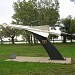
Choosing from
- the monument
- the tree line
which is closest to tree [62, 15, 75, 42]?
the tree line

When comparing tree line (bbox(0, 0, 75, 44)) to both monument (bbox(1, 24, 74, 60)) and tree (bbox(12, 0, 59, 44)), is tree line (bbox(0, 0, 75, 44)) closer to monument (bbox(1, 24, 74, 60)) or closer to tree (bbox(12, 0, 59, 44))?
tree (bbox(12, 0, 59, 44))

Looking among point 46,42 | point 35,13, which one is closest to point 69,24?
point 35,13

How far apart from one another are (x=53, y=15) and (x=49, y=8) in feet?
4.80

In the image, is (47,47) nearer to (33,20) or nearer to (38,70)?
(38,70)

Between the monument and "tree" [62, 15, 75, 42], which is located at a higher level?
the monument

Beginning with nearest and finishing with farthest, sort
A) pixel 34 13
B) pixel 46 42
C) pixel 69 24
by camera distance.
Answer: pixel 46 42 < pixel 34 13 < pixel 69 24

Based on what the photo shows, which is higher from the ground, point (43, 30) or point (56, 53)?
point (43, 30)

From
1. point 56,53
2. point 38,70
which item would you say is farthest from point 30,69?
point 56,53

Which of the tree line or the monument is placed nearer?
the monument

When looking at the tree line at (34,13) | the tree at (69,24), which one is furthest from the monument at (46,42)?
the tree at (69,24)

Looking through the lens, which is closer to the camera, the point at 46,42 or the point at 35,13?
the point at 46,42

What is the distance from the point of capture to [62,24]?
6869 centimetres

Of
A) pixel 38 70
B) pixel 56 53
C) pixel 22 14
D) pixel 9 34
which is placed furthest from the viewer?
pixel 9 34

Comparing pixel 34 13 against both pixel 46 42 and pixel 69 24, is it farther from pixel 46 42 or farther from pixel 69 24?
pixel 46 42
